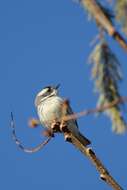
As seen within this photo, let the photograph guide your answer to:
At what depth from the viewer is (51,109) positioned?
7.39 m

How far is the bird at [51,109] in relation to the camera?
7270 mm

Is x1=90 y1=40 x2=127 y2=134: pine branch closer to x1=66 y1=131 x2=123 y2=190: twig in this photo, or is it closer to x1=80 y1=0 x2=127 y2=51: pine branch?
x1=80 y1=0 x2=127 y2=51: pine branch

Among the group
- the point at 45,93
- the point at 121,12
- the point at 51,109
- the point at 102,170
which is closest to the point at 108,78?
the point at 121,12

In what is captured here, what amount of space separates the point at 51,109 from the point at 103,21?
20.8ft

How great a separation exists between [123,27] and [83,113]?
0.25 m

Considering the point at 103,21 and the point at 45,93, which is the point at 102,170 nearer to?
the point at 103,21

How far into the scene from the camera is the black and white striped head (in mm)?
8227

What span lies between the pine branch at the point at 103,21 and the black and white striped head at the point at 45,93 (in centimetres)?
703

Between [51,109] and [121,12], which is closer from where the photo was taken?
[121,12]

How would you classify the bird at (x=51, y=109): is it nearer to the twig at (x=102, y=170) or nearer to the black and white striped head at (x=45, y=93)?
the black and white striped head at (x=45, y=93)

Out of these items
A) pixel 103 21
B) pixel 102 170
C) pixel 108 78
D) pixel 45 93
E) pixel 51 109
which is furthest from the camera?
pixel 45 93

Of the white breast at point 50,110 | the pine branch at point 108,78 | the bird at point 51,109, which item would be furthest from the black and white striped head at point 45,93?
the pine branch at point 108,78

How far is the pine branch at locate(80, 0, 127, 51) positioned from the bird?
564 centimetres

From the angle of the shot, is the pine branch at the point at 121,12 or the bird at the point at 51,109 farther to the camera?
the bird at the point at 51,109
